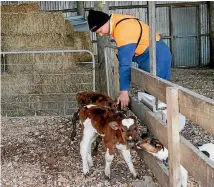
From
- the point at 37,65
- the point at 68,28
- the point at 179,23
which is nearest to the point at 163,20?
the point at 179,23

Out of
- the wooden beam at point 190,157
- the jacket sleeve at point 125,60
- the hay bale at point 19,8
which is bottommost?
the wooden beam at point 190,157

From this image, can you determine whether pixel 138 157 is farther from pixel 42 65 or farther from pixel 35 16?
pixel 35 16

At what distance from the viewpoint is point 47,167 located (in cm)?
468

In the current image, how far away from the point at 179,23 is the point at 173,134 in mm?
14130

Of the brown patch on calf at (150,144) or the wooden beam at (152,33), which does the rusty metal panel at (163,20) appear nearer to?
the wooden beam at (152,33)

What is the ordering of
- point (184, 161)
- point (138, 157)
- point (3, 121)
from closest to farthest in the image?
point (184, 161) < point (138, 157) < point (3, 121)

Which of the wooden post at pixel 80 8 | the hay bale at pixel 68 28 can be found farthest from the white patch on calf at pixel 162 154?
the wooden post at pixel 80 8

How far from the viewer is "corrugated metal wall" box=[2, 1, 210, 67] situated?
54.3 feet

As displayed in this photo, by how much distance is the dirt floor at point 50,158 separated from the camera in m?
4.29

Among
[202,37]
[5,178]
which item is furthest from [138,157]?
[202,37]

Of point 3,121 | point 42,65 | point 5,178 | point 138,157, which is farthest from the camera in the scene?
point 42,65

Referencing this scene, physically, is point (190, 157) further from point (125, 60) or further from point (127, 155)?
point (125, 60)

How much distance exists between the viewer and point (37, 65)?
911 centimetres

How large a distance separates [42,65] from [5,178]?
4926 millimetres
